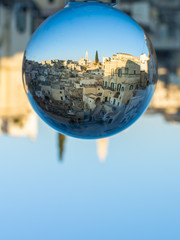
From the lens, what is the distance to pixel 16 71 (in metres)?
4.75

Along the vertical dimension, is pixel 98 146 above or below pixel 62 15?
below

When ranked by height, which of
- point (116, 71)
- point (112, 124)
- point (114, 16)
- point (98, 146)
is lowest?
point (98, 146)

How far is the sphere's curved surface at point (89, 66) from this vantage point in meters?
0.63

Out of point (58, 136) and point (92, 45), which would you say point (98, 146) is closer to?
point (58, 136)

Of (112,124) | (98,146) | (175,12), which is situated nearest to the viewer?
(112,124)

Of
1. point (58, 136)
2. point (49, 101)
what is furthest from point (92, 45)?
point (58, 136)

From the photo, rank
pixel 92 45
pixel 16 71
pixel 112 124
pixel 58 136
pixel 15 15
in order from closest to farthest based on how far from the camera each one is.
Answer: pixel 92 45 < pixel 112 124 < pixel 58 136 < pixel 15 15 < pixel 16 71

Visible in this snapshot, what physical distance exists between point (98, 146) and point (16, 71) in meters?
3.15

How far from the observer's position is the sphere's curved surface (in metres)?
0.63

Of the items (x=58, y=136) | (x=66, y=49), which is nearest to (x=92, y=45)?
(x=66, y=49)

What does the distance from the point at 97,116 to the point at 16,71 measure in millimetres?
4267

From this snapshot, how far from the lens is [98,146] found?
195cm

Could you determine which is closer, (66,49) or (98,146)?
(66,49)

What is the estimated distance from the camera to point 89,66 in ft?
2.06
